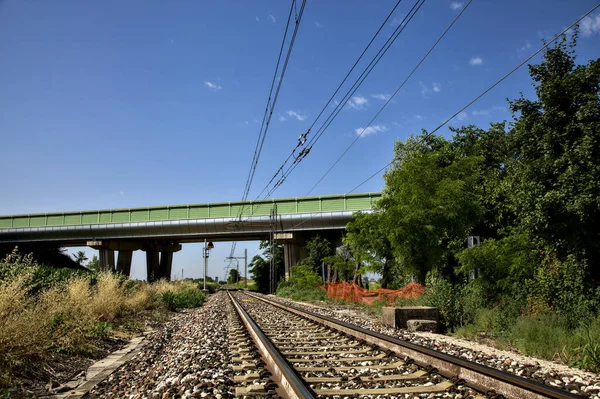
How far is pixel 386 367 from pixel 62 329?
7480mm

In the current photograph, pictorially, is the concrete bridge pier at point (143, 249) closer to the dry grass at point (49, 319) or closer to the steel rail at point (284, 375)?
the dry grass at point (49, 319)

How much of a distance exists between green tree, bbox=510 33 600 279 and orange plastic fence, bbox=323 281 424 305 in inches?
271

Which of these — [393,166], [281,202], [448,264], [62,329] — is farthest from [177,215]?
[62,329]

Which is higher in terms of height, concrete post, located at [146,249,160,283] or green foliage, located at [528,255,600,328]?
concrete post, located at [146,249,160,283]

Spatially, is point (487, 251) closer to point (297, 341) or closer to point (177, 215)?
point (297, 341)

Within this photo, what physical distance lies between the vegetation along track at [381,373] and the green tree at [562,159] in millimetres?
6343

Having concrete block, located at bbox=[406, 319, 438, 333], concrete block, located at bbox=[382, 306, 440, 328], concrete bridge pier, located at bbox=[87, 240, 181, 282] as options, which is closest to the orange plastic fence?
concrete block, located at bbox=[382, 306, 440, 328]

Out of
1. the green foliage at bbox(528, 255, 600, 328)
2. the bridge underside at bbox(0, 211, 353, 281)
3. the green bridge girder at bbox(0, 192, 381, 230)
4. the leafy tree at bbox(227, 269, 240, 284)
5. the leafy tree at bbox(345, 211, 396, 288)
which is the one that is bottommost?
the leafy tree at bbox(227, 269, 240, 284)

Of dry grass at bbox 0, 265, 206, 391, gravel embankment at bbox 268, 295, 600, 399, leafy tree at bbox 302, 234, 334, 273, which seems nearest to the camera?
gravel embankment at bbox 268, 295, 600, 399

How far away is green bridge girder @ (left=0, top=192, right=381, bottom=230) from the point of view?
4581 cm

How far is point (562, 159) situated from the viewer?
11.2 metres

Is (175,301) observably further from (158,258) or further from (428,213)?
(158,258)

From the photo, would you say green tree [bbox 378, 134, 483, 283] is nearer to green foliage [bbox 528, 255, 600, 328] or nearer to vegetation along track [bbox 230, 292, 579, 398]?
green foliage [bbox 528, 255, 600, 328]

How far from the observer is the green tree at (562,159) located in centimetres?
1069
